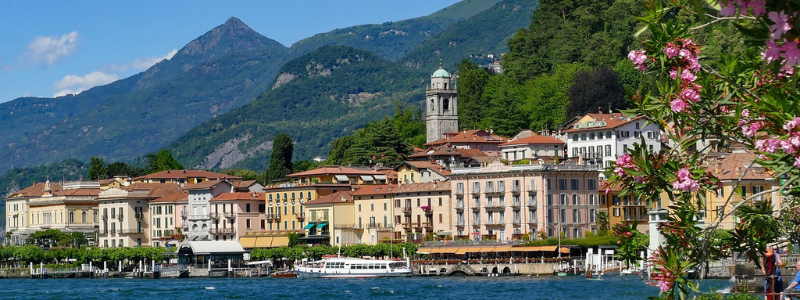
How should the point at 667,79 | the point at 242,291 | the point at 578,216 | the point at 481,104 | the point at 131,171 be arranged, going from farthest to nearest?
the point at 131,171 < the point at 481,104 < the point at 578,216 < the point at 242,291 < the point at 667,79

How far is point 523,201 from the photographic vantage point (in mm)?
106062

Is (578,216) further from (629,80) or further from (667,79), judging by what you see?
(667,79)

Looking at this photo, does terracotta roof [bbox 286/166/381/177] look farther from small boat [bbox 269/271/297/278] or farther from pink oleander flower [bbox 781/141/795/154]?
pink oleander flower [bbox 781/141/795/154]

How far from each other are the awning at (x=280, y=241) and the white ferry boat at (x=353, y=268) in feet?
36.5

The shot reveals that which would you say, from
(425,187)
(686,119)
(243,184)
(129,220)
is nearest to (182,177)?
(243,184)

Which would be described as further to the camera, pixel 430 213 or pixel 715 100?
pixel 430 213

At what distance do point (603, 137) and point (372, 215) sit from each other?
1905 centimetres

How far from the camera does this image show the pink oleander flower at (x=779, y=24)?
31.5ft

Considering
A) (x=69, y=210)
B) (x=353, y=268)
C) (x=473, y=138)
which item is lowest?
(x=353, y=268)

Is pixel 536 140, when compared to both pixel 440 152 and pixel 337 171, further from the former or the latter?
pixel 337 171

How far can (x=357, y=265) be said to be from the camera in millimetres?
107375

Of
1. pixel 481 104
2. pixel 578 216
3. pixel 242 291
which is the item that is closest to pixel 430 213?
pixel 578 216

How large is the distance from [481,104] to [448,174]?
128 feet

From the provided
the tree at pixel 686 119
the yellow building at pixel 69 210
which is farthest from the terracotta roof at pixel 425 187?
the tree at pixel 686 119
